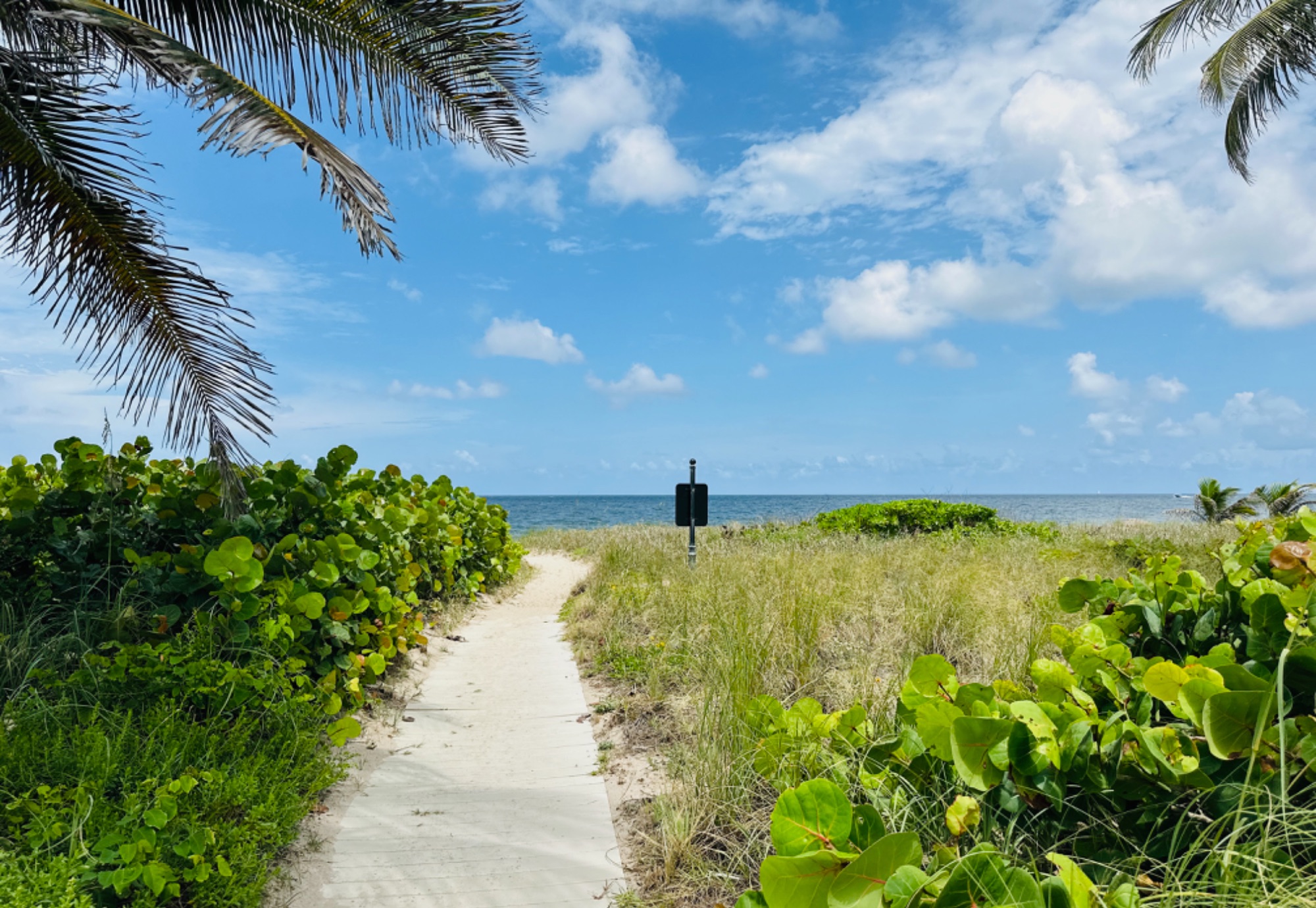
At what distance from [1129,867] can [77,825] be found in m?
3.21

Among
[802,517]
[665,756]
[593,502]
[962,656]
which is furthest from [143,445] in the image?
[593,502]

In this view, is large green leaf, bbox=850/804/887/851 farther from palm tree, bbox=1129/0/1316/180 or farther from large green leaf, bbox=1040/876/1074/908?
palm tree, bbox=1129/0/1316/180

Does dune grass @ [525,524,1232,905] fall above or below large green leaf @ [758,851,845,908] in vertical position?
below

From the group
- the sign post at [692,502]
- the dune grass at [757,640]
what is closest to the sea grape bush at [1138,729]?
the dune grass at [757,640]

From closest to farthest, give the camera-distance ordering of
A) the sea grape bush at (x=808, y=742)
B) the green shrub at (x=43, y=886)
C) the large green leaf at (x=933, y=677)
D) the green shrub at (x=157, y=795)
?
the large green leaf at (x=933, y=677)
the green shrub at (x=43, y=886)
the sea grape bush at (x=808, y=742)
the green shrub at (x=157, y=795)

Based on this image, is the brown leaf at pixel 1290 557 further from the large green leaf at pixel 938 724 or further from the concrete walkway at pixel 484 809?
the concrete walkway at pixel 484 809

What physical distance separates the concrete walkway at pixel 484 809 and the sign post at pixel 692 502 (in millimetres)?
4739

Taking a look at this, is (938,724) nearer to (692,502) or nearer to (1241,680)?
(1241,680)

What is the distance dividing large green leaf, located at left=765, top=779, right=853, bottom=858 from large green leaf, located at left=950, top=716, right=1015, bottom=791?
394 millimetres

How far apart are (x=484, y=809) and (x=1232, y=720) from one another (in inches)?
118

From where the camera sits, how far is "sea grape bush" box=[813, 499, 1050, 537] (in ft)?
45.3

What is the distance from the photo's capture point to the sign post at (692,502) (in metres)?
10.5

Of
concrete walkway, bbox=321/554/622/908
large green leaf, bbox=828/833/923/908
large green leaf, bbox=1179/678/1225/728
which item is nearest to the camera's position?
large green leaf, bbox=828/833/923/908

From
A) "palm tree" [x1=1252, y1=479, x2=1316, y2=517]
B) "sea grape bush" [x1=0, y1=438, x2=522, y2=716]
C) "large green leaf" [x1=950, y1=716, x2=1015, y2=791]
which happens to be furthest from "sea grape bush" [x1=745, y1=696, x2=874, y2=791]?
"palm tree" [x1=1252, y1=479, x2=1316, y2=517]
